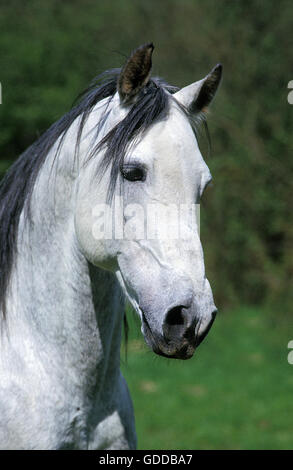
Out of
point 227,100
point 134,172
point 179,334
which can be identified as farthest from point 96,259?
point 227,100

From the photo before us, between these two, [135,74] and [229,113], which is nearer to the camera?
[135,74]

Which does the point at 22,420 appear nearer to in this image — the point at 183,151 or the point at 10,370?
the point at 10,370

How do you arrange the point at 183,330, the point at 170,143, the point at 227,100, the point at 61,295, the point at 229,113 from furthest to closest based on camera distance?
the point at 227,100, the point at 229,113, the point at 61,295, the point at 170,143, the point at 183,330

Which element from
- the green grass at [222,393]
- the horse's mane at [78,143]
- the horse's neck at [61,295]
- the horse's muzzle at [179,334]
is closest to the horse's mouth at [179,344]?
the horse's muzzle at [179,334]

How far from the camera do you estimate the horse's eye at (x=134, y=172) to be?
6.66 ft

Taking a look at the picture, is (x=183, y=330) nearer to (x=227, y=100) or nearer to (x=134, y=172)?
(x=134, y=172)

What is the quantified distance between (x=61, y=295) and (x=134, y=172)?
0.57 metres

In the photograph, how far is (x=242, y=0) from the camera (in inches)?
381

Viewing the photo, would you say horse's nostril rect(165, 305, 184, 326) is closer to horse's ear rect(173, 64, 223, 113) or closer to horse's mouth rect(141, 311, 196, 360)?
horse's mouth rect(141, 311, 196, 360)

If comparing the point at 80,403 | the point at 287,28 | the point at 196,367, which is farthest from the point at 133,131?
the point at 287,28

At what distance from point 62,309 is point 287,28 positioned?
27.3 feet

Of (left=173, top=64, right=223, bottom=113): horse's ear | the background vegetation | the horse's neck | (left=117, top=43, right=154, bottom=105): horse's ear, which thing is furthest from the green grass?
(left=117, top=43, right=154, bottom=105): horse's ear

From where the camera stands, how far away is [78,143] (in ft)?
7.32
